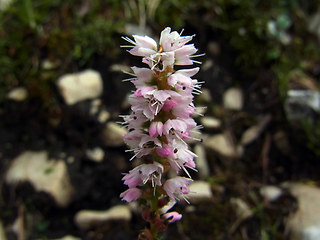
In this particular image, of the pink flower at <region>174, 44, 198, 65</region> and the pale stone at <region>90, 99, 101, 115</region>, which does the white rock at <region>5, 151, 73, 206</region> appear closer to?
the pale stone at <region>90, 99, 101, 115</region>

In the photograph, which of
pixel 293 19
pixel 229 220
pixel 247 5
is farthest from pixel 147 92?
pixel 293 19

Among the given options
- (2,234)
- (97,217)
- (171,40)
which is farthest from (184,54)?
(2,234)

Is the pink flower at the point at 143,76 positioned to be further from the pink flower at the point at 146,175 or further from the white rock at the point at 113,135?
the white rock at the point at 113,135

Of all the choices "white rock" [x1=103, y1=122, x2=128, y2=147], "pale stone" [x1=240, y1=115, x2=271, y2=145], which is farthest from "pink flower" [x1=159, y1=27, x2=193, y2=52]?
"pale stone" [x1=240, y1=115, x2=271, y2=145]

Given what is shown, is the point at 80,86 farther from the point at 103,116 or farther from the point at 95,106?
the point at 103,116

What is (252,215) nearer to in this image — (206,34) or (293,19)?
(206,34)

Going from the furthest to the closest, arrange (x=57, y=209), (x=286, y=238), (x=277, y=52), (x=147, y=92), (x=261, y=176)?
(x=277, y=52) < (x=261, y=176) < (x=57, y=209) < (x=286, y=238) < (x=147, y=92)

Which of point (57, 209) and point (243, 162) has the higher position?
point (57, 209)

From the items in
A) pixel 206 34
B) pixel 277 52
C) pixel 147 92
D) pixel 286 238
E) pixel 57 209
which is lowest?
pixel 286 238
